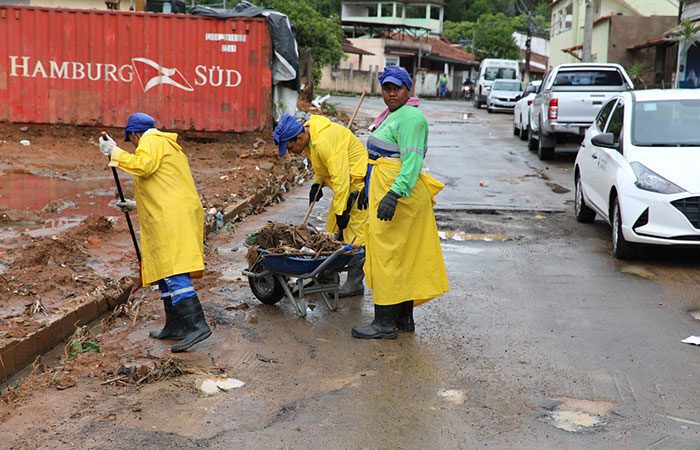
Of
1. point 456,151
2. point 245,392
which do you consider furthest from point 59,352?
point 456,151

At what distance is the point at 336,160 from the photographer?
6.91 meters

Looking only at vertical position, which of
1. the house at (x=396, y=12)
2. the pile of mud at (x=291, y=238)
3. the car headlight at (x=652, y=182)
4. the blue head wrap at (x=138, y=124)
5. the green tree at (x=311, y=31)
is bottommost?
the pile of mud at (x=291, y=238)

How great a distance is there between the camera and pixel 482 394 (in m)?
5.29

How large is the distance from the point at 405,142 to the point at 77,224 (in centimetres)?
521

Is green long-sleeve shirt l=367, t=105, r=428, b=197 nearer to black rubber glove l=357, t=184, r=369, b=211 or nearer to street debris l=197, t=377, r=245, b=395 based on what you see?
black rubber glove l=357, t=184, r=369, b=211

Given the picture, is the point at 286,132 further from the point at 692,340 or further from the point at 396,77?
the point at 692,340

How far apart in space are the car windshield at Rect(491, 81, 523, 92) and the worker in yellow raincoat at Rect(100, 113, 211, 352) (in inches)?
1340

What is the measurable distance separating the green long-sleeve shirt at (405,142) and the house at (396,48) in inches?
1926

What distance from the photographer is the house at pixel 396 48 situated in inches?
2290

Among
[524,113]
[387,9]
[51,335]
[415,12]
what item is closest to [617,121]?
[51,335]

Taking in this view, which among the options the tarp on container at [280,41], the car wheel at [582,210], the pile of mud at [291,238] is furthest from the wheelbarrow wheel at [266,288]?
the tarp on container at [280,41]

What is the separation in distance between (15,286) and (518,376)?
13.7ft

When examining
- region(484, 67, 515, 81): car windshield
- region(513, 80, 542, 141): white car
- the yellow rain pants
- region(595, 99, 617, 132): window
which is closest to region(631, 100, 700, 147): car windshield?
region(595, 99, 617, 132): window

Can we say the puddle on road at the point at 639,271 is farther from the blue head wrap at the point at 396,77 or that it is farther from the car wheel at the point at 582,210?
the blue head wrap at the point at 396,77
